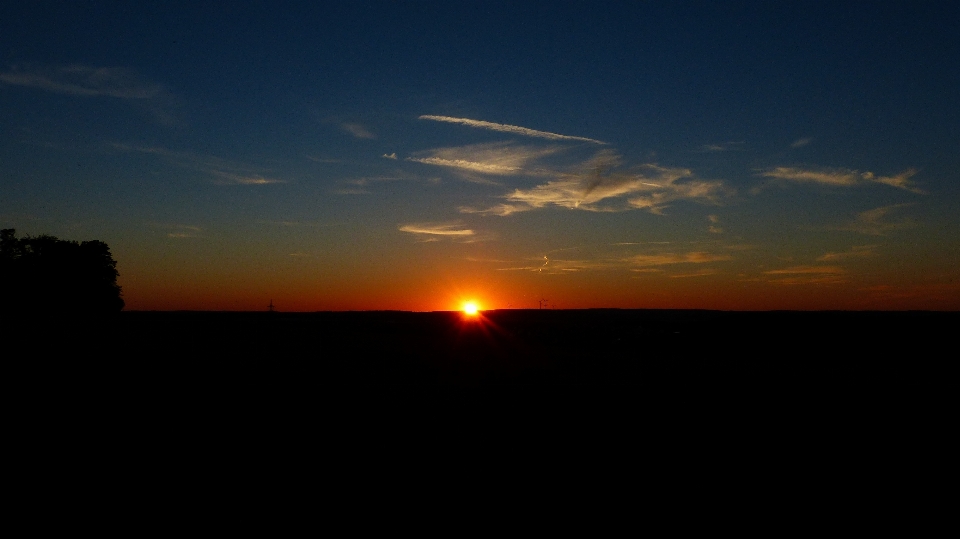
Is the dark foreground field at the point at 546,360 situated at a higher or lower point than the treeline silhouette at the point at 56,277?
lower

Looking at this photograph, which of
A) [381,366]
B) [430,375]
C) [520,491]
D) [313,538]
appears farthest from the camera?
[381,366]

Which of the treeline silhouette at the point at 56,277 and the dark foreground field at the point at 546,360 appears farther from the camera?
the treeline silhouette at the point at 56,277

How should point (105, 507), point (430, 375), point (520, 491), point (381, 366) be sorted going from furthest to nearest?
point (381, 366), point (430, 375), point (520, 491), point (105, 507)

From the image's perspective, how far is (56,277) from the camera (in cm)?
8425

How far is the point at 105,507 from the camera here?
839cm

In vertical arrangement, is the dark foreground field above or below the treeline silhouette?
below

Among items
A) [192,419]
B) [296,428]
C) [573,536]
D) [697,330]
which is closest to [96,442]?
[192,419]

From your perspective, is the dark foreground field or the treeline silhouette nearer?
the dark foreground field

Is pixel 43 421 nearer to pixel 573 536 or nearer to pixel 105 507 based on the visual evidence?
pixel 105 507

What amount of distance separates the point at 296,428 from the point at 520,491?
5322 millimetres

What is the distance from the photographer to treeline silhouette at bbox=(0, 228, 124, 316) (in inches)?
3236

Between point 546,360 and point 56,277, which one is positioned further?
point 56,277

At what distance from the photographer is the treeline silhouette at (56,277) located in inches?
3236

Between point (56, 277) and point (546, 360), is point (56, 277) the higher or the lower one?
the higher one
